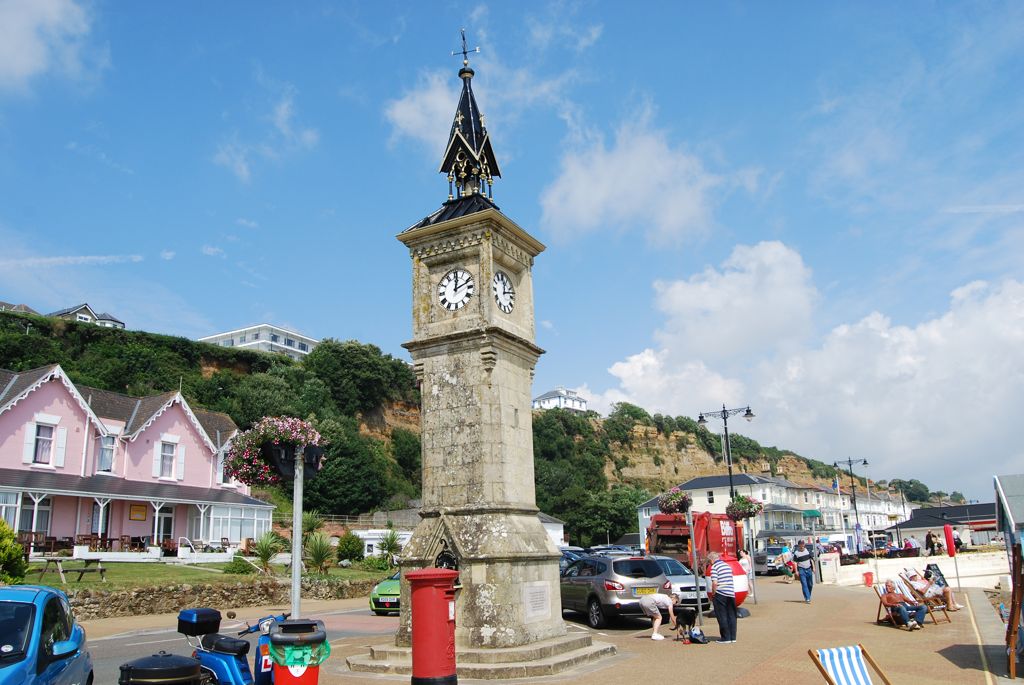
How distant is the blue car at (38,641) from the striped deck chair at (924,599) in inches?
602

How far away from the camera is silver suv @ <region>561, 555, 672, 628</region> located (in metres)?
16.9

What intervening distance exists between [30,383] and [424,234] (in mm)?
27264

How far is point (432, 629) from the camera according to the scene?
826cm

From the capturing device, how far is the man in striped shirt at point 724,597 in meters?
13.4

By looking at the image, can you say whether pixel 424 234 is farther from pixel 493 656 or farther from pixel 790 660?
pixel 790 660

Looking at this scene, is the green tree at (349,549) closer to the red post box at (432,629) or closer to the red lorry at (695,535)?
the red lorry at (695,535)

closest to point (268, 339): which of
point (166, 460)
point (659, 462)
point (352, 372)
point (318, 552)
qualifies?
point (352, 372)

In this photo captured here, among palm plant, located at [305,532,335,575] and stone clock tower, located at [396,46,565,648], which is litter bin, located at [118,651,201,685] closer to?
stone clock tower, located at [396,46,565,648]

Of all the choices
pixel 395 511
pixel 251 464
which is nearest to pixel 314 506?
pixel 395 511

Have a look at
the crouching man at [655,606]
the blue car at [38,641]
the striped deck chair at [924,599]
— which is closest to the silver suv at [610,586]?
the crouching man at [655,606]

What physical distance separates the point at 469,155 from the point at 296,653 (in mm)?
10556

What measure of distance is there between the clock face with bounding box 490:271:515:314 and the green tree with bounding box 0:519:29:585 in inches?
471

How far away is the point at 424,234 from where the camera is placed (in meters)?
14.3

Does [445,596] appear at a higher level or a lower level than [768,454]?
lower
